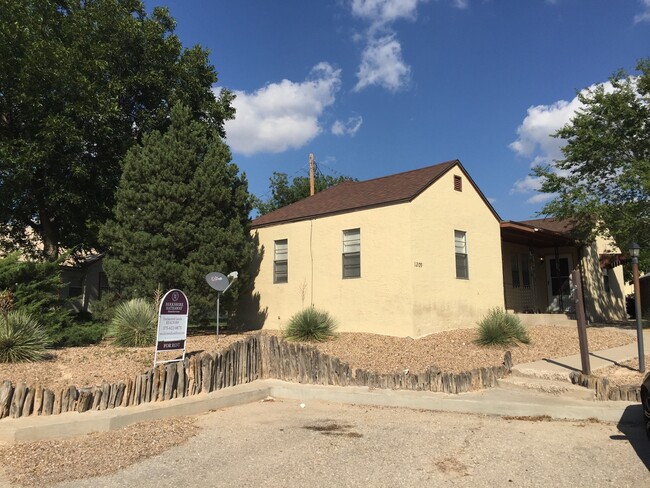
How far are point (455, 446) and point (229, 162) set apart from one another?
11.9m

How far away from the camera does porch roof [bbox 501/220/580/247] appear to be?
58.8ft

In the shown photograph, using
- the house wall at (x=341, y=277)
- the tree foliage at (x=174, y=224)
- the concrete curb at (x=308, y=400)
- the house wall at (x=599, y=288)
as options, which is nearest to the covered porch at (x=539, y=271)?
the house wall at (x=599, y=288)

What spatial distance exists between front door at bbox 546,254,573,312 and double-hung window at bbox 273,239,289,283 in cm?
1192

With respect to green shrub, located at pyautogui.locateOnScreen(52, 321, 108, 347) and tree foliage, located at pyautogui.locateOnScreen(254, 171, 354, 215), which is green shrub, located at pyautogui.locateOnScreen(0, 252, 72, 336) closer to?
green shrub, located at pyautogui.locateOnScreen(52, 321, 108, 347)

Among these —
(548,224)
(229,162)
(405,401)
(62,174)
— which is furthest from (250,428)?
(548,224)

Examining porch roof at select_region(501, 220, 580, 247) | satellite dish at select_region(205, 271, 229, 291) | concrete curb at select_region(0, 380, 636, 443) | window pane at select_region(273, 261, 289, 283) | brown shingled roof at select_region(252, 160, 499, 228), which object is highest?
brown shingled roof at select_region(252, 160, 499, 228)

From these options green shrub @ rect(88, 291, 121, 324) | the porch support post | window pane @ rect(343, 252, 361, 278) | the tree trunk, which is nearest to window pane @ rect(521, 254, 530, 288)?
window pane @ rect(343, 252, 361, 278)

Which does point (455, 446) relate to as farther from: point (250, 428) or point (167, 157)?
point (167, 157)

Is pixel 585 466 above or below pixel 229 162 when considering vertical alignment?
below

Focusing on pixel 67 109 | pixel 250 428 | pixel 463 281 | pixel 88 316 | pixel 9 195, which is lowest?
pixel 250 428

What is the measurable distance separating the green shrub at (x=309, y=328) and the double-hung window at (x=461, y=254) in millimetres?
4936

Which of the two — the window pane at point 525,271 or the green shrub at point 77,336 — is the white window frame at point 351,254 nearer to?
the green shrub at point 77,336

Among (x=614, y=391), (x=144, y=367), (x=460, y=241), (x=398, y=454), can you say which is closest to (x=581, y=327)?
(x=614, y=391)

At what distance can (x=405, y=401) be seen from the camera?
7.68m
